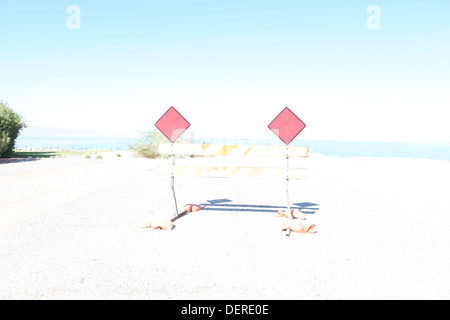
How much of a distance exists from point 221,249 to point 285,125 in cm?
302

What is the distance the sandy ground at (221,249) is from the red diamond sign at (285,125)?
173cm

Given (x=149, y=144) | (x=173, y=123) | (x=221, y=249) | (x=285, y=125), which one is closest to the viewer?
(x=221, y=249)

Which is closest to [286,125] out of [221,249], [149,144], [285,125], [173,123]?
[285,125]

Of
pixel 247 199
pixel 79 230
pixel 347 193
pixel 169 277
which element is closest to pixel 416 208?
pixel 347 193

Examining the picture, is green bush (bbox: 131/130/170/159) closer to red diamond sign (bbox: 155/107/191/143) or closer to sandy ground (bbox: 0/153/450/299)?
sandy ground (bbox: 0/153/450/299)

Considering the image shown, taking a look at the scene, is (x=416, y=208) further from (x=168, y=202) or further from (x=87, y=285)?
(x=87, y=285)

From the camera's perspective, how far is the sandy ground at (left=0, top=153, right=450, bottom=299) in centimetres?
375

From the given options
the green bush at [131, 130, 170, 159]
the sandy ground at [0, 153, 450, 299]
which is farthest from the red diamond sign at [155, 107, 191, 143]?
the green bush at [131, 130, 170, 159]

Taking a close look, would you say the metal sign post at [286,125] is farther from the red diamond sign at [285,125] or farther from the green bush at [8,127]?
the green bush at [8,127]

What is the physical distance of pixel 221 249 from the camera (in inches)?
200

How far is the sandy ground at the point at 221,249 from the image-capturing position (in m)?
3.75

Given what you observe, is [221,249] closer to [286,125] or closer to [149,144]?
[286,125]

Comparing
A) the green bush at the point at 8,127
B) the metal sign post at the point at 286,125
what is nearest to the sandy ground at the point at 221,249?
the metal sign post at the point at 286,125
